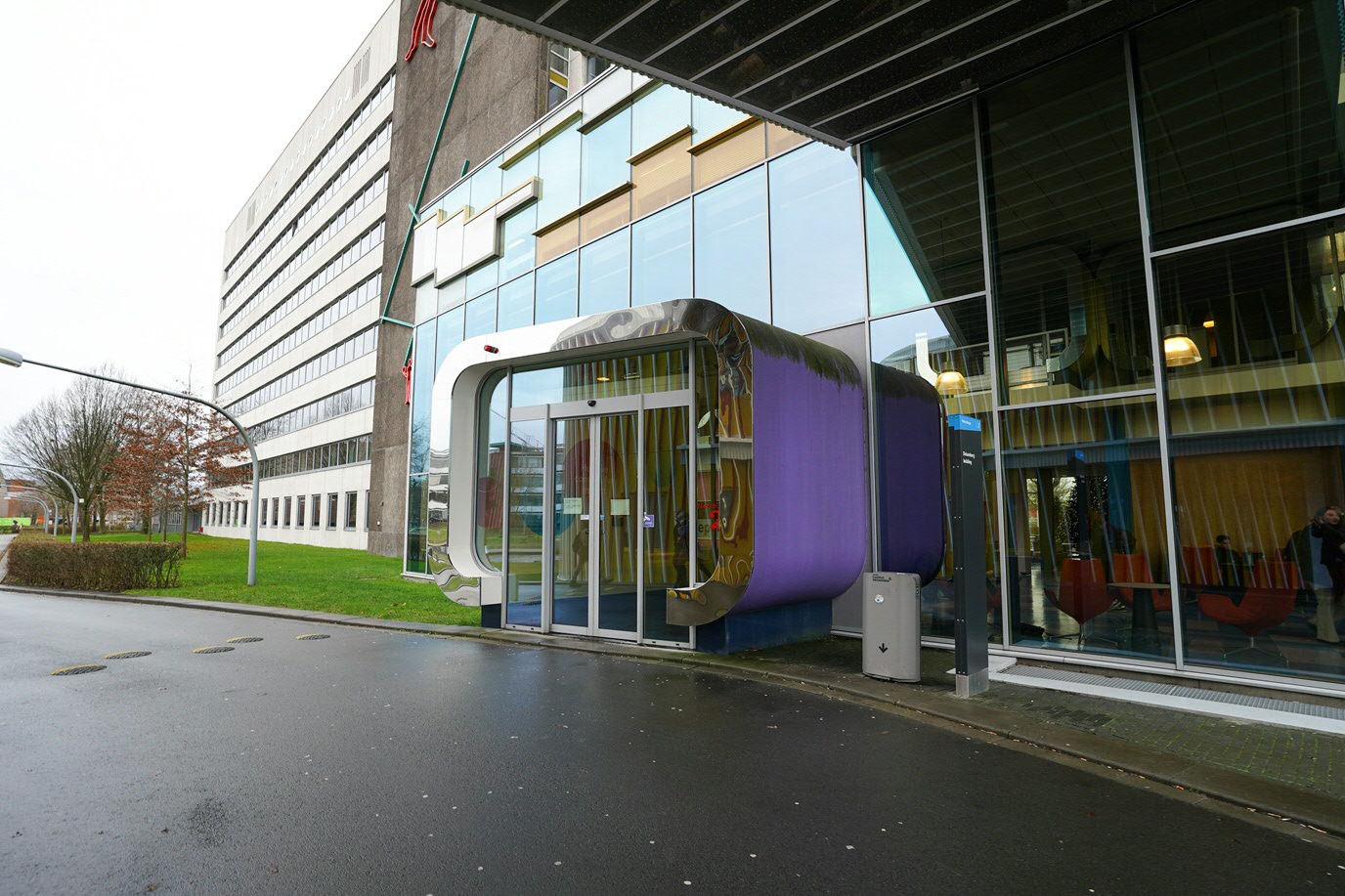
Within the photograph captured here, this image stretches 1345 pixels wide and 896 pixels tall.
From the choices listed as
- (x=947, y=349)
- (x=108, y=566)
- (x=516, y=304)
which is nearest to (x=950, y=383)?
(x=947, y=349)

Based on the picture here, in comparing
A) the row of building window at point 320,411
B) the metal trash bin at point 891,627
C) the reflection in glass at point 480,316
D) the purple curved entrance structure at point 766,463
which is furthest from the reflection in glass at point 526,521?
the row of building window at point 320,411

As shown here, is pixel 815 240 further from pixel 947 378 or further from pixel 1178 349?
pixel 1178 349

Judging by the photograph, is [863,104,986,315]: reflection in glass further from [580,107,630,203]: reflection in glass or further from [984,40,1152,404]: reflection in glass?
[580,107,630,203]: reflection in glass

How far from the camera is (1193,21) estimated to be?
7.93 meters

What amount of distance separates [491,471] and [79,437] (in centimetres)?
4087

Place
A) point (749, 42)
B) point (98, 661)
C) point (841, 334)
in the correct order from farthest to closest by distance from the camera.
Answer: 1. point (841, 334)
2. point (98, 661)
3. point (749, 42)

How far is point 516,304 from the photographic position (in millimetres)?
17391

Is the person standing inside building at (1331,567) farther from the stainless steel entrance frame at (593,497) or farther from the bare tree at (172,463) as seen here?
the bare tree at (172,463)

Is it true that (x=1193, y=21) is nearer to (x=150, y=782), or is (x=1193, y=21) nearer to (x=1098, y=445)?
(x=1098, y=445)

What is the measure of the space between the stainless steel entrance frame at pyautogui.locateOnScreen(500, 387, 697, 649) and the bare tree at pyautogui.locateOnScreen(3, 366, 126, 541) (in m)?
34.9

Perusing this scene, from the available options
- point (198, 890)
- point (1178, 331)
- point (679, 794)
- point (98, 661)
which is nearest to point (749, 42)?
point (1178, 331)

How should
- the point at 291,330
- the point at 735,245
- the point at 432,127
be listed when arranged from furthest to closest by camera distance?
the point at 291,330 → the point at 432,127 → the point at 735,245

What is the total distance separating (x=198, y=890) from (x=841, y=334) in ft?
30.3

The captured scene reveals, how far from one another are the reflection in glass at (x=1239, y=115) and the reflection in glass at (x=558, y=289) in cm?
1009
